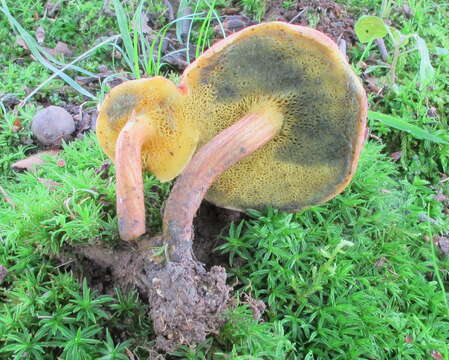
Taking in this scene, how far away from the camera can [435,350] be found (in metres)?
1.60

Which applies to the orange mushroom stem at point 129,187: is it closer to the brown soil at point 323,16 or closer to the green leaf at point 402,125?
the green leaf at point 402,125

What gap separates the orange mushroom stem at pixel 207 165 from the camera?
1.49 metres

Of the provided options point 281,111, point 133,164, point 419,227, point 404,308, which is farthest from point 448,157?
point 133,164

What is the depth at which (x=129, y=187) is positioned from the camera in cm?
141

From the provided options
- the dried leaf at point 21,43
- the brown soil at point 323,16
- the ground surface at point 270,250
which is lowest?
the ground surface at point 270,250

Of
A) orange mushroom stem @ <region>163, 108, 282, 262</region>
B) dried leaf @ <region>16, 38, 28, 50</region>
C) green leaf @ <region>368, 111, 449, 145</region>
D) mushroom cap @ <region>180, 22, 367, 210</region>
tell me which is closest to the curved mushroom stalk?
orange mushroom stem @ <region>163, 108, 282, 262</region>

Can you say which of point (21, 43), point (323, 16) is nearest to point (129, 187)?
point (323, 16)

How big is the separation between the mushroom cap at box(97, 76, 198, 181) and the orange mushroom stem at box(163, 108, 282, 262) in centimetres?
15

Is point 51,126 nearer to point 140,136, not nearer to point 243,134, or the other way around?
point 140,136

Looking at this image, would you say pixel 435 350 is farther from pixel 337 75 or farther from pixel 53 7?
pixel 53 7

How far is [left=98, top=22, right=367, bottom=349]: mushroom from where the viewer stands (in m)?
1.36

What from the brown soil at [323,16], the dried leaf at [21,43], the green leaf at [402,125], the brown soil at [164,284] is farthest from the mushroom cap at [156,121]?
the dried leaf at [21,43]

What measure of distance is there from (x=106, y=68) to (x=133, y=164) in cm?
152

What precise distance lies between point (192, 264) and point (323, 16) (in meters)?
1.98
